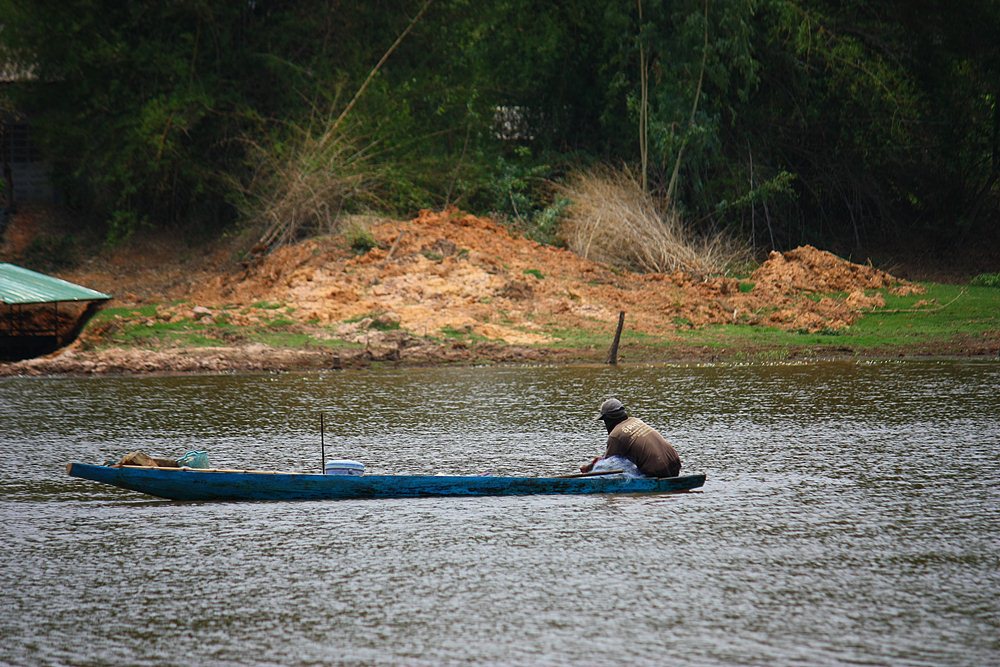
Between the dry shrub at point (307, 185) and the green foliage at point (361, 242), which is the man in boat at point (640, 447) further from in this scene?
the dry shrub at point (307, 185)

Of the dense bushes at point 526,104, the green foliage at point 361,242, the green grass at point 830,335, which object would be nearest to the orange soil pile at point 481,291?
the green foliage at point 361,242

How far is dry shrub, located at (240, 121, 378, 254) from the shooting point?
1112 inches

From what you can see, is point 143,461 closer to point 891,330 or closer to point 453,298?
point 453,298

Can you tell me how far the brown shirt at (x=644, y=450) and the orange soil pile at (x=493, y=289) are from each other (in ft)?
33.3

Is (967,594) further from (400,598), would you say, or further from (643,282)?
(643,282)

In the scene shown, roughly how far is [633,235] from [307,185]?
306 inches

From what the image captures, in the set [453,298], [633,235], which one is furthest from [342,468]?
[633,235]

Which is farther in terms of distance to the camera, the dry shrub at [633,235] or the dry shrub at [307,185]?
the dry shrub at [307,185]

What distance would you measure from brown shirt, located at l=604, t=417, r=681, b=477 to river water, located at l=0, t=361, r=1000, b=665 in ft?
1.01

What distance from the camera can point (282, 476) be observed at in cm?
1193

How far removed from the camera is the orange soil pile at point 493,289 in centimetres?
2344

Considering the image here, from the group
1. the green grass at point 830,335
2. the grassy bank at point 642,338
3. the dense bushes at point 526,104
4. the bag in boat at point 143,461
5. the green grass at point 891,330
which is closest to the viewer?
the bag in boat at point 143,461

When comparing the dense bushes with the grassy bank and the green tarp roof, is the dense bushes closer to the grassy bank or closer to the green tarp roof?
the grassy bank

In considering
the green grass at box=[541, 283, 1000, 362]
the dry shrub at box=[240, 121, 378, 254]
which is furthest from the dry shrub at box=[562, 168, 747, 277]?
the dry shrub at box=[240, 121, 378, 254]
